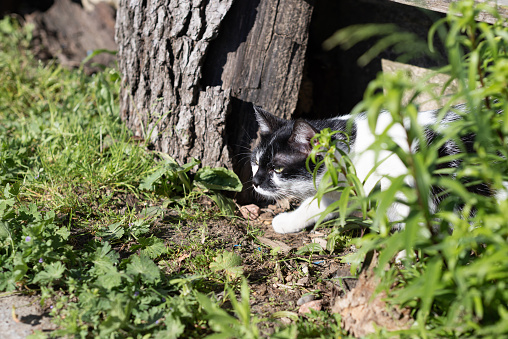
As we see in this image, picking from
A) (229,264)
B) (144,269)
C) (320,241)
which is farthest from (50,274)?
(320,241)

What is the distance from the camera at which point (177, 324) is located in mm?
1601

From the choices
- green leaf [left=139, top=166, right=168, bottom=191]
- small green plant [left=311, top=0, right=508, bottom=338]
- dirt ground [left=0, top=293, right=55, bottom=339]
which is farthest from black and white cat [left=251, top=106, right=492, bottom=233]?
dirt ground [left=0, top=293, right=55, bottom=339]

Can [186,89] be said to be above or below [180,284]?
above

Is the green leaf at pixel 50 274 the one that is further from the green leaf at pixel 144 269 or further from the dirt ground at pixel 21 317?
the green leaf at pixel 144 269

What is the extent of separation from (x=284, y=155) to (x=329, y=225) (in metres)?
0.52

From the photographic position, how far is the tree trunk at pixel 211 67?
2686 millimetres

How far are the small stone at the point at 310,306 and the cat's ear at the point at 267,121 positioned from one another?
1150 millimetres

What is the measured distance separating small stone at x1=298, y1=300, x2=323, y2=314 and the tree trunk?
4.04 ft

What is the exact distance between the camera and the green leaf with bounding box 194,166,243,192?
2.83 m

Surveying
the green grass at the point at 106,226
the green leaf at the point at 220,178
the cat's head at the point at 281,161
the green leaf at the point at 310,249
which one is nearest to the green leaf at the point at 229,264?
the green grass at the point at 106,226

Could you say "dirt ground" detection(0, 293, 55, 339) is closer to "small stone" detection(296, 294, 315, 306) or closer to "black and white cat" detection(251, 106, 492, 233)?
"small stone" detection(296, 294, 315, 306)

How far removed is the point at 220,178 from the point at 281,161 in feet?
1.56

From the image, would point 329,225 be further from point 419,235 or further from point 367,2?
point 367,2

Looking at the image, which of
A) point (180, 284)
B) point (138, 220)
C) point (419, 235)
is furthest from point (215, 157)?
point (419, 235)
